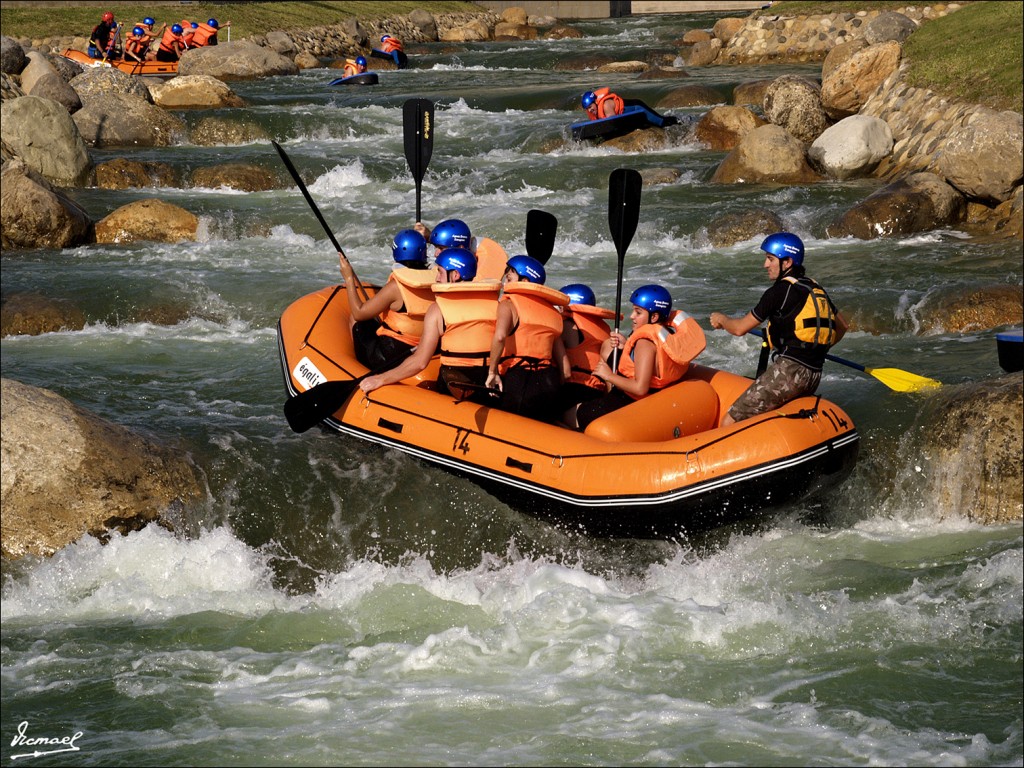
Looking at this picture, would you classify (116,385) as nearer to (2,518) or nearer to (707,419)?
(2,518)

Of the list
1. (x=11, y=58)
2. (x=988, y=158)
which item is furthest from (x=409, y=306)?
(x=11, y=58)

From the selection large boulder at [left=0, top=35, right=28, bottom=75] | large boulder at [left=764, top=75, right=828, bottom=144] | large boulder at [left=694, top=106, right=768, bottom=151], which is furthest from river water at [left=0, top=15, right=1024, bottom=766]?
large boulder at [left=0, top=35, right=28, bottom=75]

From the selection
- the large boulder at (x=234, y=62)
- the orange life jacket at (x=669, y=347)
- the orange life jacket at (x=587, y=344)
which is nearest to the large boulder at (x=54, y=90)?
the large boulder at (x=234, y=62)

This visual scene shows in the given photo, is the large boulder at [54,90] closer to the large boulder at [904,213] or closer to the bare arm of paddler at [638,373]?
the large boulder at [904,213]

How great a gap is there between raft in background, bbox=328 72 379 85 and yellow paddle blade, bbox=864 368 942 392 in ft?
59.5

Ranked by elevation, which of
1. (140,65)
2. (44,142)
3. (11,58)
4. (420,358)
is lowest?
(420,358)

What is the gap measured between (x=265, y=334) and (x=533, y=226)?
3200 millimetres

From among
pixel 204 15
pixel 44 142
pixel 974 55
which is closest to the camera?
pixel 44 142

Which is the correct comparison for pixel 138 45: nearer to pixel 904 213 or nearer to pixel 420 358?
pixel 904 213

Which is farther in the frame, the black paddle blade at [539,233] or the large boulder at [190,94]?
the large boulder at [190,94]

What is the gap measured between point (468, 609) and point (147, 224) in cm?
837

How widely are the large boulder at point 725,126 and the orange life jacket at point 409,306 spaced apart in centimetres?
1097

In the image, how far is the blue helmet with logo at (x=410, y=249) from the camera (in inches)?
287

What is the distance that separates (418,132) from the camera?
9836 mm
